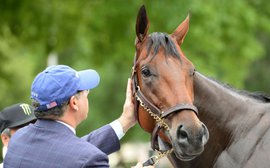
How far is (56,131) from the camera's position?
4.27 m

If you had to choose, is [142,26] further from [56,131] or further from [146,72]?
[56,131]

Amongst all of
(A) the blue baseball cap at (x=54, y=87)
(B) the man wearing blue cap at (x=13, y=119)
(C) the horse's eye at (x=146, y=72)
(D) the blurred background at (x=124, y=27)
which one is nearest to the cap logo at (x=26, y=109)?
(B) the man wearing blue cap at (x=13, y=119)

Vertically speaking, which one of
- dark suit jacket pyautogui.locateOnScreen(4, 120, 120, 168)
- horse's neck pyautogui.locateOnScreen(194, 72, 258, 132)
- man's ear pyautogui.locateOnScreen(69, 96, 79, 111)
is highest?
man's ear pyautogui.locateOnScreen(69, 96, 79, 111)

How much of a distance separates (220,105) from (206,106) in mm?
129

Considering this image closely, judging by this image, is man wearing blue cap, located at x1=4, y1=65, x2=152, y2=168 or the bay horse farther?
the bay horse

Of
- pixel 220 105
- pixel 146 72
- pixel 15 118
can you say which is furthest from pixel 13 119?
pixel 220 105

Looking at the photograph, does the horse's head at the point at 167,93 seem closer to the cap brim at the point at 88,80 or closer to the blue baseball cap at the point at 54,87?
the cap brim at the point at 88,80

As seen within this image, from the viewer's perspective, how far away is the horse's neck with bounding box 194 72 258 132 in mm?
5422

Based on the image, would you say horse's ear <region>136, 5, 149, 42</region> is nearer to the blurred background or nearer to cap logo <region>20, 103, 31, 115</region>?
cap logo <region>20, 103, 31, 115</region>

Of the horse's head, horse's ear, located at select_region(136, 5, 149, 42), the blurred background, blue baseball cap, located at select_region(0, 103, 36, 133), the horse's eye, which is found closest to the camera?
the horse's head

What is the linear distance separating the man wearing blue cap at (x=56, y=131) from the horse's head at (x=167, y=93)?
81 cm

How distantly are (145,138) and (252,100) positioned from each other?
14677 mm

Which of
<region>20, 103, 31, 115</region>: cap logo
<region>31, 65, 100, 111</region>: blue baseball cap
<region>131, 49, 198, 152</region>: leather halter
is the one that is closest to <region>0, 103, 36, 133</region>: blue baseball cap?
<region>20, 103, 31, 115</region>: cap logo

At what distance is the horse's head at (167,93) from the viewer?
15.9 ft
